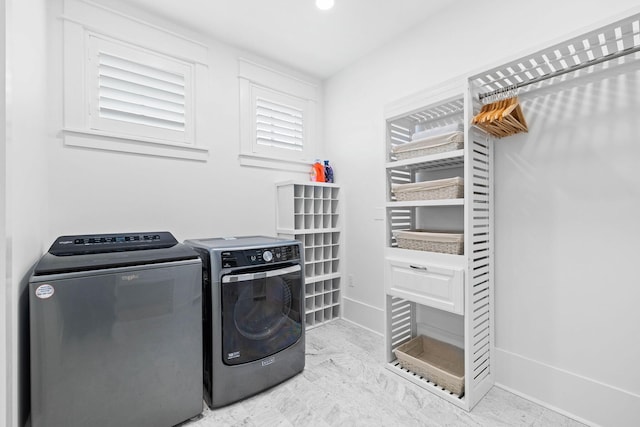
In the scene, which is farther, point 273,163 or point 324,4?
point 273,163

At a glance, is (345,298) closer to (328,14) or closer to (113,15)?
(328,14)

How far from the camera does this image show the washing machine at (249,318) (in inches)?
64.5

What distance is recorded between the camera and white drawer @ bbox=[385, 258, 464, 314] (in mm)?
1622

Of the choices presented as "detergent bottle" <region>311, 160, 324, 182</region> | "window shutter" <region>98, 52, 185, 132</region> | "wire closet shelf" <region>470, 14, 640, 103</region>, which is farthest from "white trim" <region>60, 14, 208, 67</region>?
"wire closet shelf" <region>470, 14, 640, 103</region>

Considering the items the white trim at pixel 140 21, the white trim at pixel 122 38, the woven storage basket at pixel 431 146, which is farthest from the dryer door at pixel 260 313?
the white trim at pixel 140 21

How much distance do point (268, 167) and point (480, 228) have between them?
187 cm

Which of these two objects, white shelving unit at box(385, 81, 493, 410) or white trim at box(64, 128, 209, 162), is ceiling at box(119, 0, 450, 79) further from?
white trim at box(64, 128, 209, 162)

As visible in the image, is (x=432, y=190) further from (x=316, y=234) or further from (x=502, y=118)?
(x=316, y=234)

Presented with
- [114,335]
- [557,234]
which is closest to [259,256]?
[114,335]

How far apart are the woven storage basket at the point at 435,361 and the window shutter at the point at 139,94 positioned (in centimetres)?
242

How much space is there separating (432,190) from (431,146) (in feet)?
0.91

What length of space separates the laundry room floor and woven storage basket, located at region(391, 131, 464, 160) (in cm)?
149

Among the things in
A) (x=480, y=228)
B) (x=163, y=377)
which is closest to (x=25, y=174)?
(x=163, y=377)

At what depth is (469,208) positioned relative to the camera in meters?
1.59
